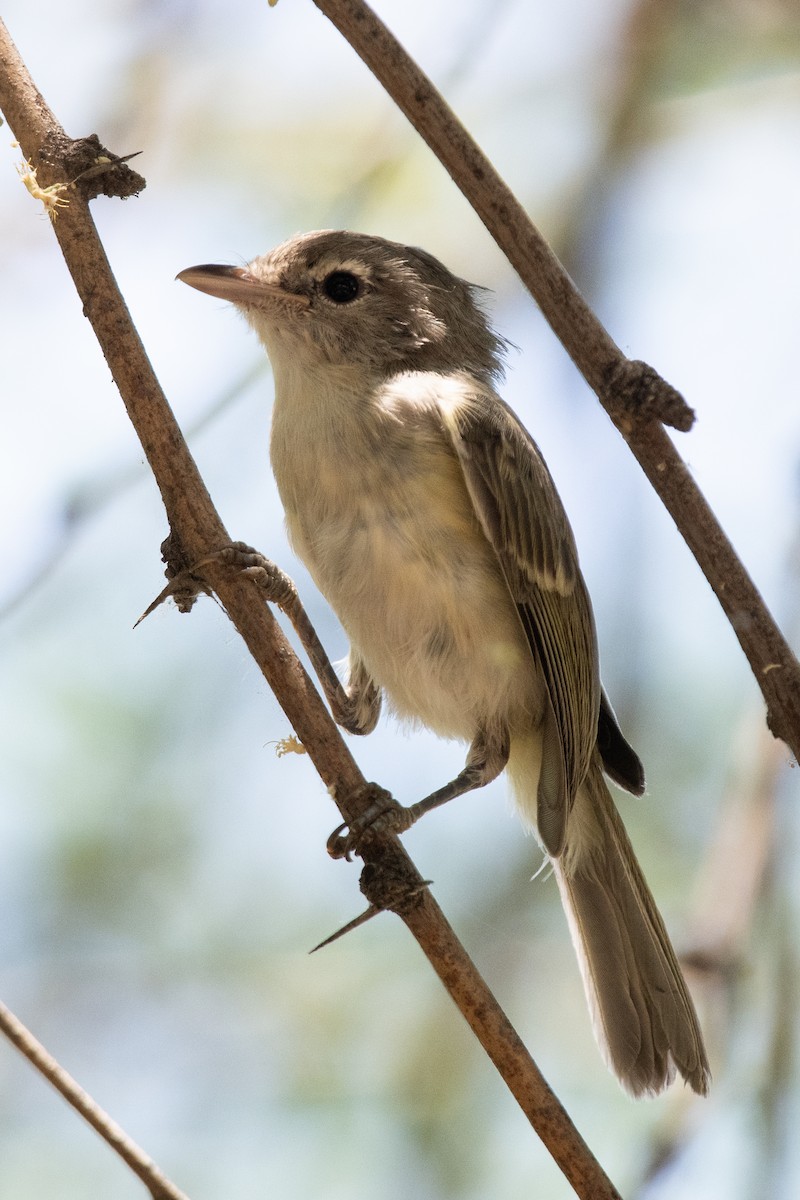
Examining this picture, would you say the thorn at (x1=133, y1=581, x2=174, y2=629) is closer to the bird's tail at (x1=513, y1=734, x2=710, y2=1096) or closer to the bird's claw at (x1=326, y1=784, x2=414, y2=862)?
the bird's claw at (x1=326, y1=784, x2=414, y2=862)

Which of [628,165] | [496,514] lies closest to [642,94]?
[628,165]

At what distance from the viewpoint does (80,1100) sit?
1668mm

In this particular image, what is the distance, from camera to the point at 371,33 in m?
1.75

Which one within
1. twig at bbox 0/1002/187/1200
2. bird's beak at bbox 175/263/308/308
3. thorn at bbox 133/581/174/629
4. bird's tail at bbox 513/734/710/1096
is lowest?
bird's tail at bbox 513/734/710/1096

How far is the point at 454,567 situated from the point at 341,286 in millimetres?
806

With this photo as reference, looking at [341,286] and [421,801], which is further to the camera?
[341,286]

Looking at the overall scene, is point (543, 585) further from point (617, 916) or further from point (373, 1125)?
point (373, 1125)

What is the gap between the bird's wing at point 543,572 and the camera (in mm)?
2811

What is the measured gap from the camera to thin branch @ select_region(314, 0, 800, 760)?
5.62 feet

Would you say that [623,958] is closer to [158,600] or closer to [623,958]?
[623,958]

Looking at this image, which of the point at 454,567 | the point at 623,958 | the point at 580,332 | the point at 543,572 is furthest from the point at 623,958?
the point at 580,332

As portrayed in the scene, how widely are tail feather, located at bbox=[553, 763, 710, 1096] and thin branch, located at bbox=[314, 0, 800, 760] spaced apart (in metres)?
1.44

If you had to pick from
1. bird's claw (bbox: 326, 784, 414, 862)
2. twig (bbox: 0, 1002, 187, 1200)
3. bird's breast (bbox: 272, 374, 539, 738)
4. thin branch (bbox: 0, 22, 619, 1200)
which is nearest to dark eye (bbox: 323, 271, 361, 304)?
bird's breast (bbox: 272, 374, 539, 738)

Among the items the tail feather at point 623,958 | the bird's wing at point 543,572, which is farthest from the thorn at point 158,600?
the tail feather at point 623,958
